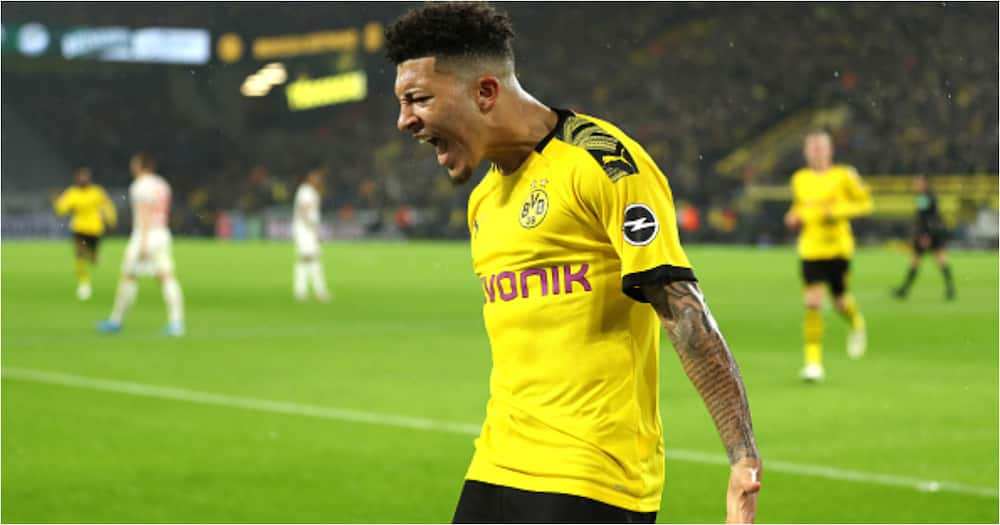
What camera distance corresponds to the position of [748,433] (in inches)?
129

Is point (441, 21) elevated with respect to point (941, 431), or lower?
elevated

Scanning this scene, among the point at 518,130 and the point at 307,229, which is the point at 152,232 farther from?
the point at 518,130

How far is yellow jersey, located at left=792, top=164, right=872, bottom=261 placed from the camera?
13273mm

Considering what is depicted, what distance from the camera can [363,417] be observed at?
10.8m

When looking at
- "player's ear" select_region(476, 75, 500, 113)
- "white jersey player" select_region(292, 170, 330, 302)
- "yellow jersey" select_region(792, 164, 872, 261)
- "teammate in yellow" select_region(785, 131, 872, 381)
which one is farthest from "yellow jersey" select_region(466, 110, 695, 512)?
"white jersey player" select_region(292, 170, 330, 302)

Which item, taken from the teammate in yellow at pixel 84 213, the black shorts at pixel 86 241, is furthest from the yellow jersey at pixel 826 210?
the teammate in yellow at pixel 84 213

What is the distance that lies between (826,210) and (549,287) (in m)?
10.1

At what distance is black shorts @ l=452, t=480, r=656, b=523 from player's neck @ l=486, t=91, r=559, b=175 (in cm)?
77

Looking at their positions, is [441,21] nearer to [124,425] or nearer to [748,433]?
[748,433]

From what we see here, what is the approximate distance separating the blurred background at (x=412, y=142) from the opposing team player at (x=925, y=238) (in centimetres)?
1397

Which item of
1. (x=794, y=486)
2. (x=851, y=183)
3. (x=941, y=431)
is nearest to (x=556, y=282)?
(x=794, y=486)

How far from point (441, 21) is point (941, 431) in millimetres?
7333

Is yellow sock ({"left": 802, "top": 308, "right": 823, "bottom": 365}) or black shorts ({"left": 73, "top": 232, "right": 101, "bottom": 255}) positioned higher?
black shorts ({"left": 73, "top": 232, "right": 101, "bottom": 255})

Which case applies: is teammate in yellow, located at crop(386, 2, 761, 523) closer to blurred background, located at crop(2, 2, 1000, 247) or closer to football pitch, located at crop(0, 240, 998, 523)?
football pitch, located at crop(0, 240, 998, 523)
